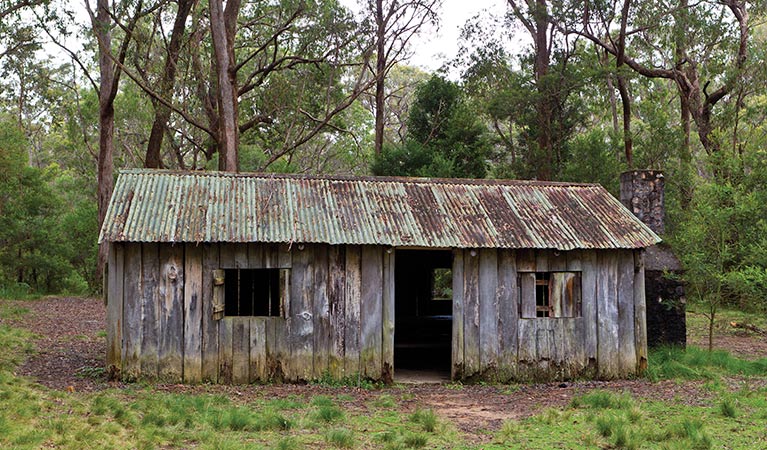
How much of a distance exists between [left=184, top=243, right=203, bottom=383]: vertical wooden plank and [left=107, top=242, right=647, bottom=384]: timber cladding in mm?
17

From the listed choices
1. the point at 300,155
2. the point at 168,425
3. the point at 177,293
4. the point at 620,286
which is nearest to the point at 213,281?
the point at 177,293

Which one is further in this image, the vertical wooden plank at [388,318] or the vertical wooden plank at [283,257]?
the vertical wooden plank at [388,318]

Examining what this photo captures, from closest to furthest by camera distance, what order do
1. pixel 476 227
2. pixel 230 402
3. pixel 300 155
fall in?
1. pixel 230 402
2. pixel 476 227
3. pixel 300 155

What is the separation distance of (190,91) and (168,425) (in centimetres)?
2067

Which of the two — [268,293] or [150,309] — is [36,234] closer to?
[150,309]

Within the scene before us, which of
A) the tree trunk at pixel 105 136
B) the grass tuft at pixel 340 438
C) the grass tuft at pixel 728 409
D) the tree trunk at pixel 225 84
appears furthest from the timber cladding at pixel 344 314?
the tree trunk at pixel 105 136

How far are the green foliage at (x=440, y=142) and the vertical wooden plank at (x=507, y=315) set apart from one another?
13085 millimetres

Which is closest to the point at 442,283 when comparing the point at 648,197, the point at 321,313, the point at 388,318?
the point at 648,197

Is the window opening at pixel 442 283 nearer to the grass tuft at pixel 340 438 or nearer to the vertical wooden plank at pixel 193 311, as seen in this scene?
the vertical wooden plank at pixel 193 311

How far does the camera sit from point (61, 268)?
27281 millimetres

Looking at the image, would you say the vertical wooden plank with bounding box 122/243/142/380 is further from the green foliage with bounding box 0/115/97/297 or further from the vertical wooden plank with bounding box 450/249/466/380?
the green foliage with bounding box 0/115/97/297

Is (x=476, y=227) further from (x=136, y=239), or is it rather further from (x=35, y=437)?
(x=35, y=437)

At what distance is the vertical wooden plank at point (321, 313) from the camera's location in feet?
41.3

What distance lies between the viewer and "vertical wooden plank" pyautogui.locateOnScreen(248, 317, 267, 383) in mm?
12398
